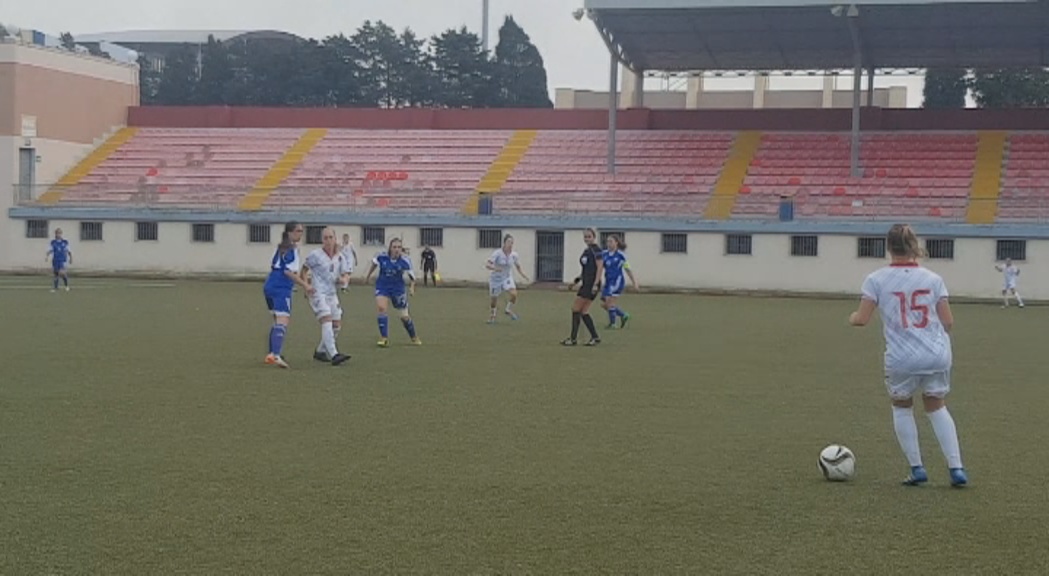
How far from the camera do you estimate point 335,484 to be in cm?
900

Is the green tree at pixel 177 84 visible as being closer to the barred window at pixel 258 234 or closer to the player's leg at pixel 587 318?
the barred window at pixel 258 234

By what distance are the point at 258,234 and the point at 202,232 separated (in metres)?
2.17

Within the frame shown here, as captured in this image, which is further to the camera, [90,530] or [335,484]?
[335,484]

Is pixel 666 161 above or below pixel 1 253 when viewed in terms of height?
above

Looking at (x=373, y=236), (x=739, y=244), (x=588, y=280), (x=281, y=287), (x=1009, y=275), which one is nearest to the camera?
(x=281, y=287)

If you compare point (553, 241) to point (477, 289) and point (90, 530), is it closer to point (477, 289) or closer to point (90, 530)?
point (477, 289)

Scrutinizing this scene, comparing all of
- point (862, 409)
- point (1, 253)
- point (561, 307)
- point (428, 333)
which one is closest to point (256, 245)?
point (1, 253)

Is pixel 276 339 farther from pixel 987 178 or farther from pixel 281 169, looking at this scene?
pixel 281 169

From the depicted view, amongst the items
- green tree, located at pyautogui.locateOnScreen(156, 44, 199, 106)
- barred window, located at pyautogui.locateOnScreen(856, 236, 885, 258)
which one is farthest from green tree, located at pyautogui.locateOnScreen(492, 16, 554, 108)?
barred window, located at pyautogui.locateOnScreen(856, 236, 885, 258)

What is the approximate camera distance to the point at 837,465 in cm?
934

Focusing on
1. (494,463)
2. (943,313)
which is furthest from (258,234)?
(943,313)

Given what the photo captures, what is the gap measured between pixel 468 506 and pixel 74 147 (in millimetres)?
50052

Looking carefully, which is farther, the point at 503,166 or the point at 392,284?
the point at 503,166

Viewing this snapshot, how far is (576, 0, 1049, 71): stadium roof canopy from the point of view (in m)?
42.6
